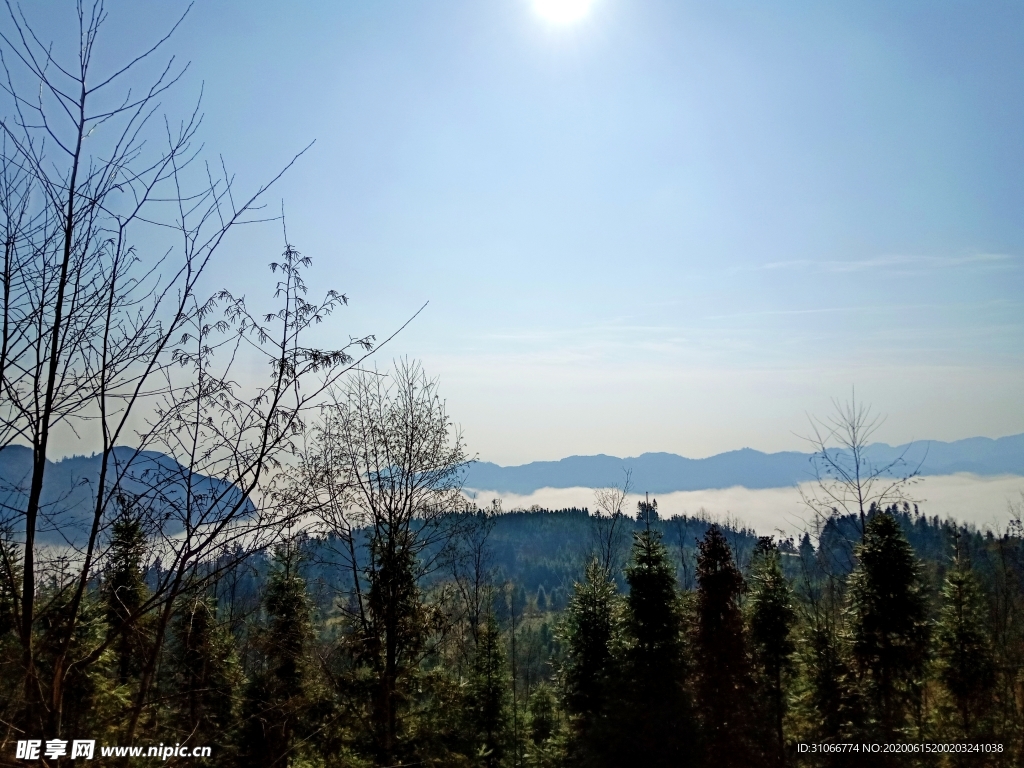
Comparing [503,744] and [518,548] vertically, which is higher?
[503,744]

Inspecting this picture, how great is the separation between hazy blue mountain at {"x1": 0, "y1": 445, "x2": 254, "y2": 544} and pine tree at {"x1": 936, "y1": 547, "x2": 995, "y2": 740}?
61.8 feet

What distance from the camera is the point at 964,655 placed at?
1622cm

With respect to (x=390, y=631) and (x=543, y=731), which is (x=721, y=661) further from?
(x=543, y=731)

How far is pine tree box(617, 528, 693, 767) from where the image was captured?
12820 mm

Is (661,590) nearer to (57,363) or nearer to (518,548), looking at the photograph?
(57,363)

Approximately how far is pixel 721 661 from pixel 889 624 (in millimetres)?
3879

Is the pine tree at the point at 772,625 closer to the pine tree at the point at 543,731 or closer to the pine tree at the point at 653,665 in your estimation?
the pine tree at the point at 653,665

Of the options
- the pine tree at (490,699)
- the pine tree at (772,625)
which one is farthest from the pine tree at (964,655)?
the pine tree at (490,699)

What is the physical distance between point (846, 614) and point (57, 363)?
16.4 metres

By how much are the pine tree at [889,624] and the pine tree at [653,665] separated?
14.0ft

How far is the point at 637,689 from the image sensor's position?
1373cm

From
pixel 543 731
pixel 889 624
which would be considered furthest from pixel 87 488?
pixel 543 731

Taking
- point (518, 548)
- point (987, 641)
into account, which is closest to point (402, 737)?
point (987, 641)

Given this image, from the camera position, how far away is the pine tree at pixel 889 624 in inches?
529
